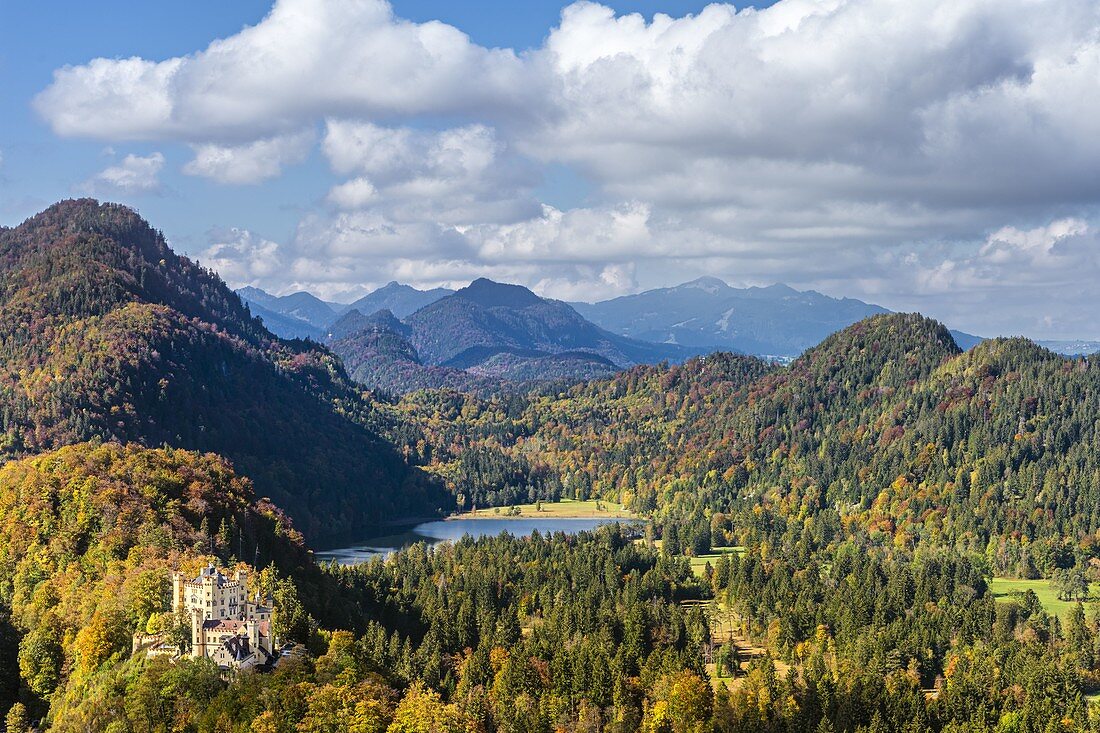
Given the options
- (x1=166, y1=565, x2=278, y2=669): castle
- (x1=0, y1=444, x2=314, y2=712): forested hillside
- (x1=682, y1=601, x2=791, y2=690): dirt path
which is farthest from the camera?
(x1=682, y1=601, x2=791, y2=690): dirt path

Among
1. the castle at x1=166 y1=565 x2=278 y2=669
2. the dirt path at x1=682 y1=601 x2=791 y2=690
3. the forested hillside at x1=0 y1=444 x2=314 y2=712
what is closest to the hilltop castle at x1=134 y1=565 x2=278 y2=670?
the castle at x1=166 y1=565 x2=278 y2=669

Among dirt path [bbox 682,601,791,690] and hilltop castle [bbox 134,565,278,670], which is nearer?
hilltop castle [bbox 134,565,278,670]

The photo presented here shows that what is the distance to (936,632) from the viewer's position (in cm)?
17362

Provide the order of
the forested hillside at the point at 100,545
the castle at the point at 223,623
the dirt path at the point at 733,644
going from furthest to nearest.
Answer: the dirt path at the point at 733,644, the forested hillside at the point at 100,545, the castle at the point at 223,623

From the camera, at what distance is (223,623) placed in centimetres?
11200

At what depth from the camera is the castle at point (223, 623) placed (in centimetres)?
11119

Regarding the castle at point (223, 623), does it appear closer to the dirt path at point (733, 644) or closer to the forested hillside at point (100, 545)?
the forested hillside at point (100, 545)

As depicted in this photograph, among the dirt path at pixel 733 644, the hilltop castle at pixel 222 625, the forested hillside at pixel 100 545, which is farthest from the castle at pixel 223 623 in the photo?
the dirt path at pixel 733 644

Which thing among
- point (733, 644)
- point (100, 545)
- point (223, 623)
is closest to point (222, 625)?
point (223, 623)

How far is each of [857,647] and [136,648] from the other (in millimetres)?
96216

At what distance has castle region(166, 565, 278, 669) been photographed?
111 m

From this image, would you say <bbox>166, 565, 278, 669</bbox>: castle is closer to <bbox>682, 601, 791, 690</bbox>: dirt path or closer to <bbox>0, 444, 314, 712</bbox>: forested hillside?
<bbox>0, 444, 314, 712</bbox>: forested hillside

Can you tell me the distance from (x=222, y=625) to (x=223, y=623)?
0.34m

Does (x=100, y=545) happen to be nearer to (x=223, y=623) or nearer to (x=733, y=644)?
(x=223, y=623)
